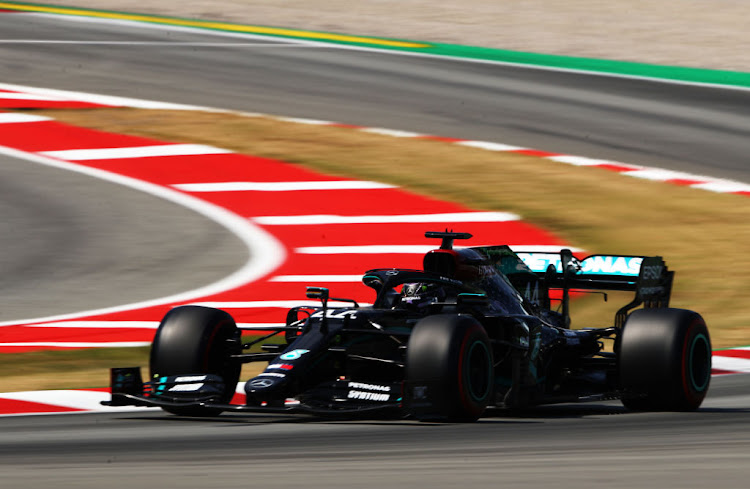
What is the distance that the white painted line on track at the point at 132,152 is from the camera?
1786 centimetres

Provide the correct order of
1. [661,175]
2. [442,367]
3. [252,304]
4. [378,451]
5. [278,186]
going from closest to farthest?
[378,451] → [442,367] → [252,304] → [278,186] → [661,175]

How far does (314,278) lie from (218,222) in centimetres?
247

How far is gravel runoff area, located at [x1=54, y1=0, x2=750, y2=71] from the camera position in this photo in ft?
93.0

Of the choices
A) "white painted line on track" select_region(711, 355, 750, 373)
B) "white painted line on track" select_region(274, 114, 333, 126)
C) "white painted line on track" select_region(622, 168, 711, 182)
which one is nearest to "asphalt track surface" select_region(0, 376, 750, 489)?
"white painted line on track" select_region(711, 355, 750, 373)

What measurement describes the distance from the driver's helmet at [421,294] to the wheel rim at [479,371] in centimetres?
82

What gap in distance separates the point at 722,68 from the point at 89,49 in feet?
37.4

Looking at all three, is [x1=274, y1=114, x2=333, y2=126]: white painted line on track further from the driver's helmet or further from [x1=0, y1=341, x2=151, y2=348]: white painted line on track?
the driver's helmet

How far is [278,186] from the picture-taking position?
1664cm

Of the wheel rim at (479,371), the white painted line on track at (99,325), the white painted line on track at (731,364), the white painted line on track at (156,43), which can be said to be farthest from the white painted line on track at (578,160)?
the wheel rim at (479,371)

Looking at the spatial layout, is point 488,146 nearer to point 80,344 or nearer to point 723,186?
point 723,186

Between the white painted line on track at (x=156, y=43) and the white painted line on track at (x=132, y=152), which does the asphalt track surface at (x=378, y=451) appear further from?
the white painted line on track at (x=156, y=43)

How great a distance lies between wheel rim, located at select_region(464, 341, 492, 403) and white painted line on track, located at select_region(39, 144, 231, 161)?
10.6m

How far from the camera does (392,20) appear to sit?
31078 mm

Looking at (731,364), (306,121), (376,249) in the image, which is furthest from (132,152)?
(731,364)
